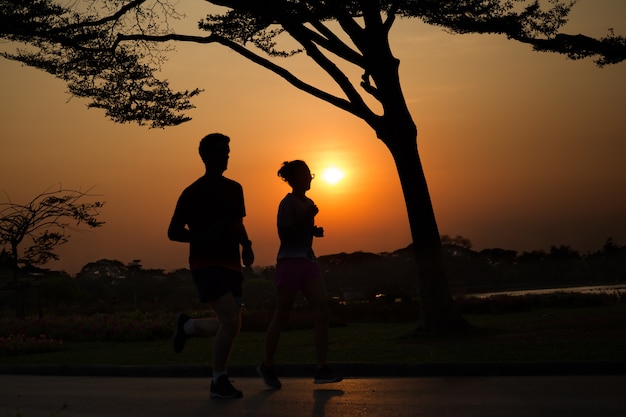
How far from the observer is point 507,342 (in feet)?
46.3

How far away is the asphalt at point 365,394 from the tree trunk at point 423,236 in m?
4.92

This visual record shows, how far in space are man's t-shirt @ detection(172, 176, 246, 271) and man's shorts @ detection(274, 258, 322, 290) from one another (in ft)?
3.13

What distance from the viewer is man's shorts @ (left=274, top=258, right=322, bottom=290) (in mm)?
9977

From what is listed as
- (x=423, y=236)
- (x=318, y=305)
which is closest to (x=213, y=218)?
(x=318, y=305)

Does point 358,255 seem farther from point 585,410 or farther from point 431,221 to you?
point 585,410

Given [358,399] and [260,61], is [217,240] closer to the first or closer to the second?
[358,399]

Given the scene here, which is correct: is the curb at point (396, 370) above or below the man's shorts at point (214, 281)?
below

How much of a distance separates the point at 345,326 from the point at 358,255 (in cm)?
2145

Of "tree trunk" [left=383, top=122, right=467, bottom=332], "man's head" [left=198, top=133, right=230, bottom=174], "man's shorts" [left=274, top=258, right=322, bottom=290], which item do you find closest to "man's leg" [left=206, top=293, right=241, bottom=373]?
"man's shorts" [left=274, top=258, right=322, bottom=290]

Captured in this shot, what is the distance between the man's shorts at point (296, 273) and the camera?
9977 millimetres

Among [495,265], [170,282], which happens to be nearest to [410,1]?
[495,265]

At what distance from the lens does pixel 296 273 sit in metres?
9.98

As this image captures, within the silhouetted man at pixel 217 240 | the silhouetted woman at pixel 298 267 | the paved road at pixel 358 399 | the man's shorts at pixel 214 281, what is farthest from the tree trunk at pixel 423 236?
the man's shorts at pixel 214 281

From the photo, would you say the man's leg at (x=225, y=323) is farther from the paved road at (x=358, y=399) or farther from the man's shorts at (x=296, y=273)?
the man's shorts at (x=296, y=273)
